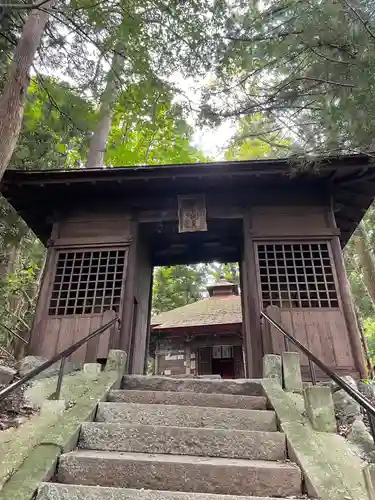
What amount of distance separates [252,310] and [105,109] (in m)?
5.57

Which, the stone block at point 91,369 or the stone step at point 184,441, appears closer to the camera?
the stone step at point 184,441

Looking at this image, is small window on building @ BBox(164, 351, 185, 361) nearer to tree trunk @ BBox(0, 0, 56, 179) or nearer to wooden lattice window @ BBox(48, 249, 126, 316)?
wooden lattice window @ BBox(48, 249, 126, 316)

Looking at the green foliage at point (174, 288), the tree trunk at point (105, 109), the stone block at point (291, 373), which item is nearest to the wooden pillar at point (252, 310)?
the stone block at point (291, 373)

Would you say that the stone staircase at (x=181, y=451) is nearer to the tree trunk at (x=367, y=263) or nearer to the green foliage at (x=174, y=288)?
the tree trunk at (x=367, y=263)

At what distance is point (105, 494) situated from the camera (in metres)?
2.52

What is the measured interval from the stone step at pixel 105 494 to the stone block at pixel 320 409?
111cm

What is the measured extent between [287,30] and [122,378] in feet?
19.1

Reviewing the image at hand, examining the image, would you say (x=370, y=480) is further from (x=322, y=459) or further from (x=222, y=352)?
(x=222, y=352)

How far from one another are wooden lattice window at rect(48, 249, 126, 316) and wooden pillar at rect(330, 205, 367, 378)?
3589 mm

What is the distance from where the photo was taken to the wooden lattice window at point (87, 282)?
6418mm

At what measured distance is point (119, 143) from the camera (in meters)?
13.4

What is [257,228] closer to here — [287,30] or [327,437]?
[287,30]

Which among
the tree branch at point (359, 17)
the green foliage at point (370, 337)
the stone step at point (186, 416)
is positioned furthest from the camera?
the green foliage at point (370, 337)

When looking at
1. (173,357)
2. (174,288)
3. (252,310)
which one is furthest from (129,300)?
(174,288)
